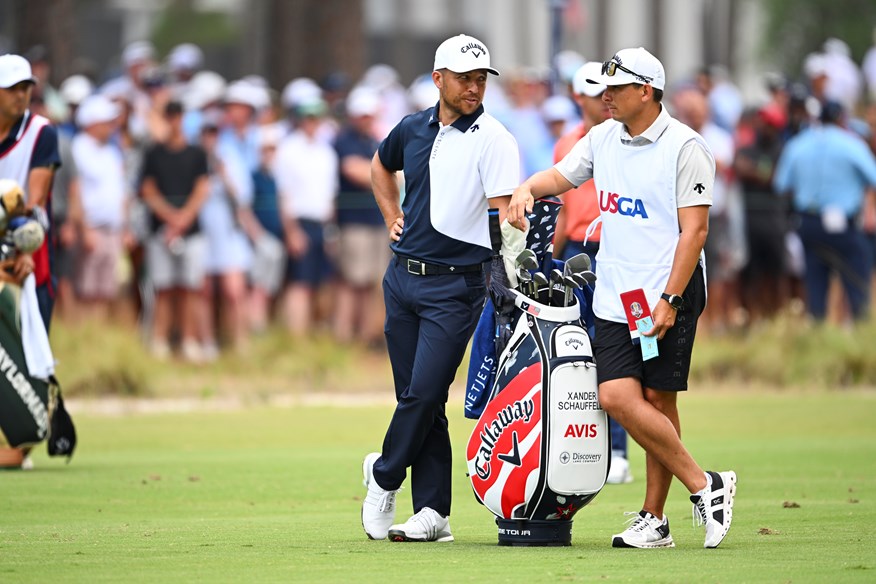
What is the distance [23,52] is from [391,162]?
53.3ft

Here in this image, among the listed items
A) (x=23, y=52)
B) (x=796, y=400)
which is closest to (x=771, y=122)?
(x=796, y=400)

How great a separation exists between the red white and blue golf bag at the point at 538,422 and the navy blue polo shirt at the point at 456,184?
0.37 m

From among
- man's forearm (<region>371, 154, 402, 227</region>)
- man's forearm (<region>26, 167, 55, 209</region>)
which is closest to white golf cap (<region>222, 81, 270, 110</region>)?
man's forearm (<region>26, 167, 55, 209</region>)

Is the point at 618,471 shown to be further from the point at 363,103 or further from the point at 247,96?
the point at 247,96

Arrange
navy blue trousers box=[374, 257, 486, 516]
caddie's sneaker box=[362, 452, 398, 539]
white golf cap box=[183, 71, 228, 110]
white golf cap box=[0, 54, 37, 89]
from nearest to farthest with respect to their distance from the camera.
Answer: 1. navy blue trousers box=[374, 257, 486, 516]
2. caddie's sneaker box=[362, 452, 398, 539]
3. white golf cap box=[0, 54, 37, 89]
4. white golf cap box=[183, 71, 228, 110]

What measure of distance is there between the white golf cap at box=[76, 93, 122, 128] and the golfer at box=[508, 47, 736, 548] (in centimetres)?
1112

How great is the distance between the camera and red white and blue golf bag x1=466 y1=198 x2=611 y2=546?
8289 millimetres

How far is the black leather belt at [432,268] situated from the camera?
28.7 feet

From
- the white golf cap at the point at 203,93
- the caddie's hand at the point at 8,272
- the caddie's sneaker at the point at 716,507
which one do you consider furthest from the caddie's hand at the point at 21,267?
the white golf cap at the point at 203,93

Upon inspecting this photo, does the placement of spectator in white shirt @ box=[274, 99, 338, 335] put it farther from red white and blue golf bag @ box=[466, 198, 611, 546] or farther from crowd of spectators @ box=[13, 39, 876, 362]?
red white and blue golf bag @ box=[466, 198, 611, 546]

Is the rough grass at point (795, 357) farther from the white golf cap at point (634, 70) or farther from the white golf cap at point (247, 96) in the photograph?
the white golf cap at point (634, 70)

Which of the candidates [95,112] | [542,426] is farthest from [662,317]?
[95,112]

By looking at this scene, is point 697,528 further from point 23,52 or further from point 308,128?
point 23,52

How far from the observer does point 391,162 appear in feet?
30.0
